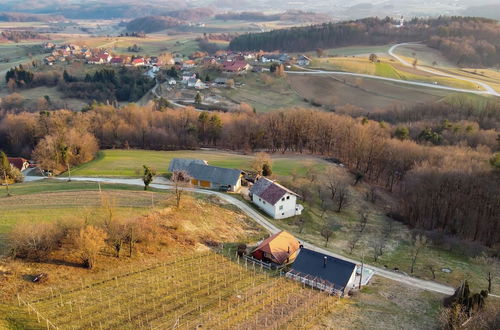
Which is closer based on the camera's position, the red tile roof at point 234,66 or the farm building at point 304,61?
the red tile roof at point 234,66

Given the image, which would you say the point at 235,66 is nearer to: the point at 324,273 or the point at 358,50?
the point at 358,50

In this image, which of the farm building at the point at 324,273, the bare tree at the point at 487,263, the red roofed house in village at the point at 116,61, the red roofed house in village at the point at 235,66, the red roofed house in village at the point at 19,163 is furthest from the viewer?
the red roofed house in village at the point at 116,61

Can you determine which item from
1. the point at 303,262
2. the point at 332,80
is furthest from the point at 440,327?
the point at 332,80

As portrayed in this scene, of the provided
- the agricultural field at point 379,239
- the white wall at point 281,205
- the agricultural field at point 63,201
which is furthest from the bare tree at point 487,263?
the agricultural field at point 63,201

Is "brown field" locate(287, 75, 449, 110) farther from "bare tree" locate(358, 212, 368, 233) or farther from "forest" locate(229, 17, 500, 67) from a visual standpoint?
"bare tree" locate(358, 212, 368, 233)

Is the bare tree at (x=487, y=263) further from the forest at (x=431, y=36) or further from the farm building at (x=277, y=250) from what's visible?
the forest at (x=431, y=36)

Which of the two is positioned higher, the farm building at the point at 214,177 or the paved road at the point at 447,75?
the paved road at the point at 447,75

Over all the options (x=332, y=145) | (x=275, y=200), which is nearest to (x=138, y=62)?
(x=332, y=145)
